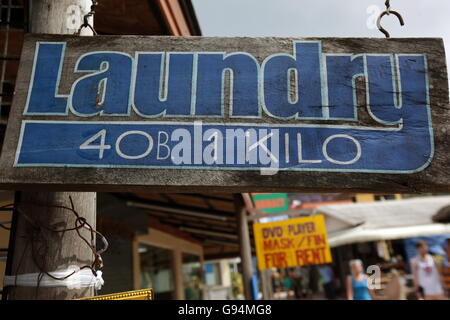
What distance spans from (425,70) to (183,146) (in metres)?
1.04

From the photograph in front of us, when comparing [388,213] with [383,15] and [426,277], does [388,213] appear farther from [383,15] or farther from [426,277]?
[383,15]

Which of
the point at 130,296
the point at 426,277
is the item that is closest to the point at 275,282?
the point at 426,277

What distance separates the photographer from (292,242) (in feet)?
19.8

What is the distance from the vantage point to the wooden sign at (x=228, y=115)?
1.46m

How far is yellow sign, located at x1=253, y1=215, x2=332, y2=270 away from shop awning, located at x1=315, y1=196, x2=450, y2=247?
21.6 feet

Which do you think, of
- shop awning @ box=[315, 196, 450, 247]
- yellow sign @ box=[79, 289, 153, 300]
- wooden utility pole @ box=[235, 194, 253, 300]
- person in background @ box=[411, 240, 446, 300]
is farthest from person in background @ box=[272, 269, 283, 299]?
yellow sign @ box=[79, 289, 153, 300]

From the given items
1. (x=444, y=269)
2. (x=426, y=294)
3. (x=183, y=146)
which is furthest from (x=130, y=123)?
(x=444, y=269)

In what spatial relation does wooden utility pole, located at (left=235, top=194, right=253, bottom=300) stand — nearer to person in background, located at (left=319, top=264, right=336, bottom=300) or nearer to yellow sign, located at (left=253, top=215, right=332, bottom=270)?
yellow sign, located at (left=253, top=215, right=332, bottom=270)

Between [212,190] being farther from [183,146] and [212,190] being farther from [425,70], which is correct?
[425,70]

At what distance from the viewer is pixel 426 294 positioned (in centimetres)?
679

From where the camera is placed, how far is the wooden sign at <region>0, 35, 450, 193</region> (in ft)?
4.81

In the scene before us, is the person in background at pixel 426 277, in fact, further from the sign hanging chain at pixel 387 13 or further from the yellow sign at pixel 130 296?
the yellow sign at pixel 130 296

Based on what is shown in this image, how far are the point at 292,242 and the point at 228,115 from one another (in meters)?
4.84
